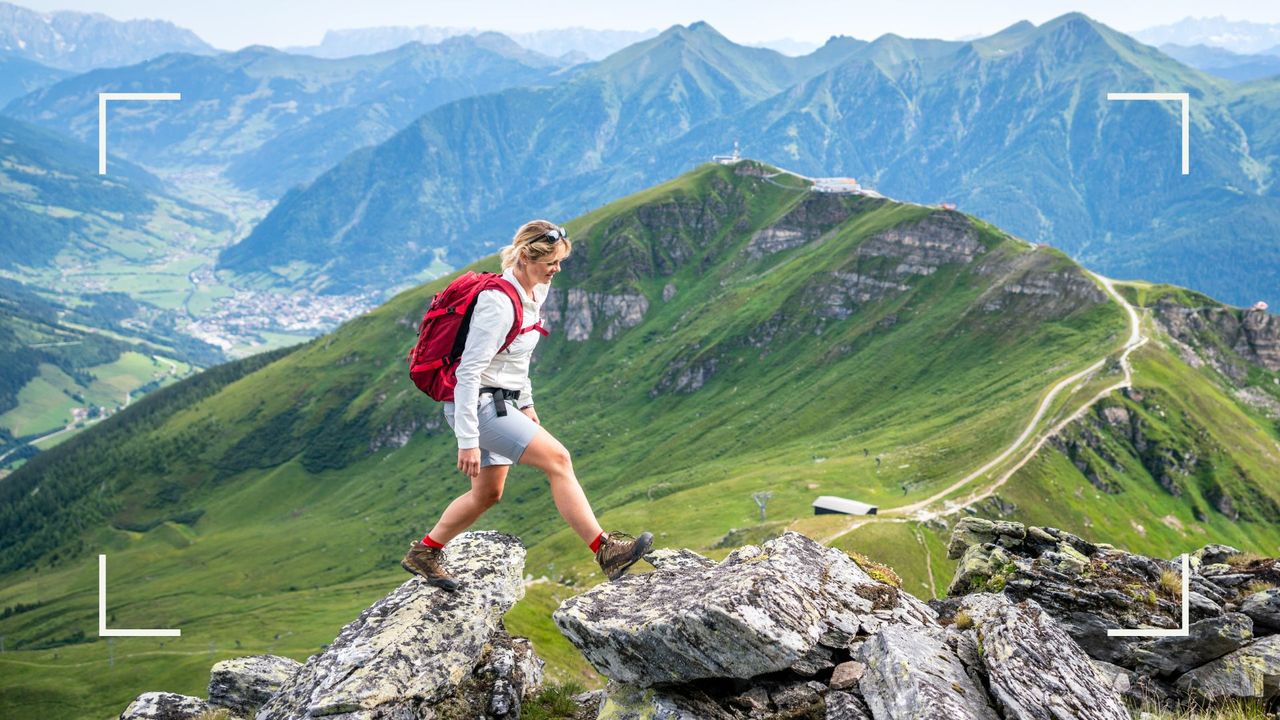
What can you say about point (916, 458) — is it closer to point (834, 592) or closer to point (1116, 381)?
point (1116, 381)

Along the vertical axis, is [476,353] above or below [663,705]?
above

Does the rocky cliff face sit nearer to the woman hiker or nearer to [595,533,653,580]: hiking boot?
[595,533,653,580]: hiking boot

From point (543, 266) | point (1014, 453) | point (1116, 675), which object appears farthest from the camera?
point (1014, 453)

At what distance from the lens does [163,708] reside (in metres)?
22.4

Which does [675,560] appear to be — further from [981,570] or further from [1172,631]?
[1172,631]

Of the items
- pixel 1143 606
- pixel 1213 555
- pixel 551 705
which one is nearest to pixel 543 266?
pixel 551 705

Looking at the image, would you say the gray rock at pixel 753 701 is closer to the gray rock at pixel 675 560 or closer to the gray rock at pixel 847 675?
the gray rock at pixel 847 675

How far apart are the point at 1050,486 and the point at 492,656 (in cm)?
12963

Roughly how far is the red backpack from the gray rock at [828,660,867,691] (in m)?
9.22

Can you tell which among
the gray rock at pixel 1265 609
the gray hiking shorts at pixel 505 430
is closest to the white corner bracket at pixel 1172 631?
the gray rock at pixel 1265 609

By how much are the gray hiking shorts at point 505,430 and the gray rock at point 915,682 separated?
323 inches

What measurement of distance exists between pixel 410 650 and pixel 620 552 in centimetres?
528

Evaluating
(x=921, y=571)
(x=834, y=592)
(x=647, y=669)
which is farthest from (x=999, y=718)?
(x=921, y=571)

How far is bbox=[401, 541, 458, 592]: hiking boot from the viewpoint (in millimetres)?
19172
